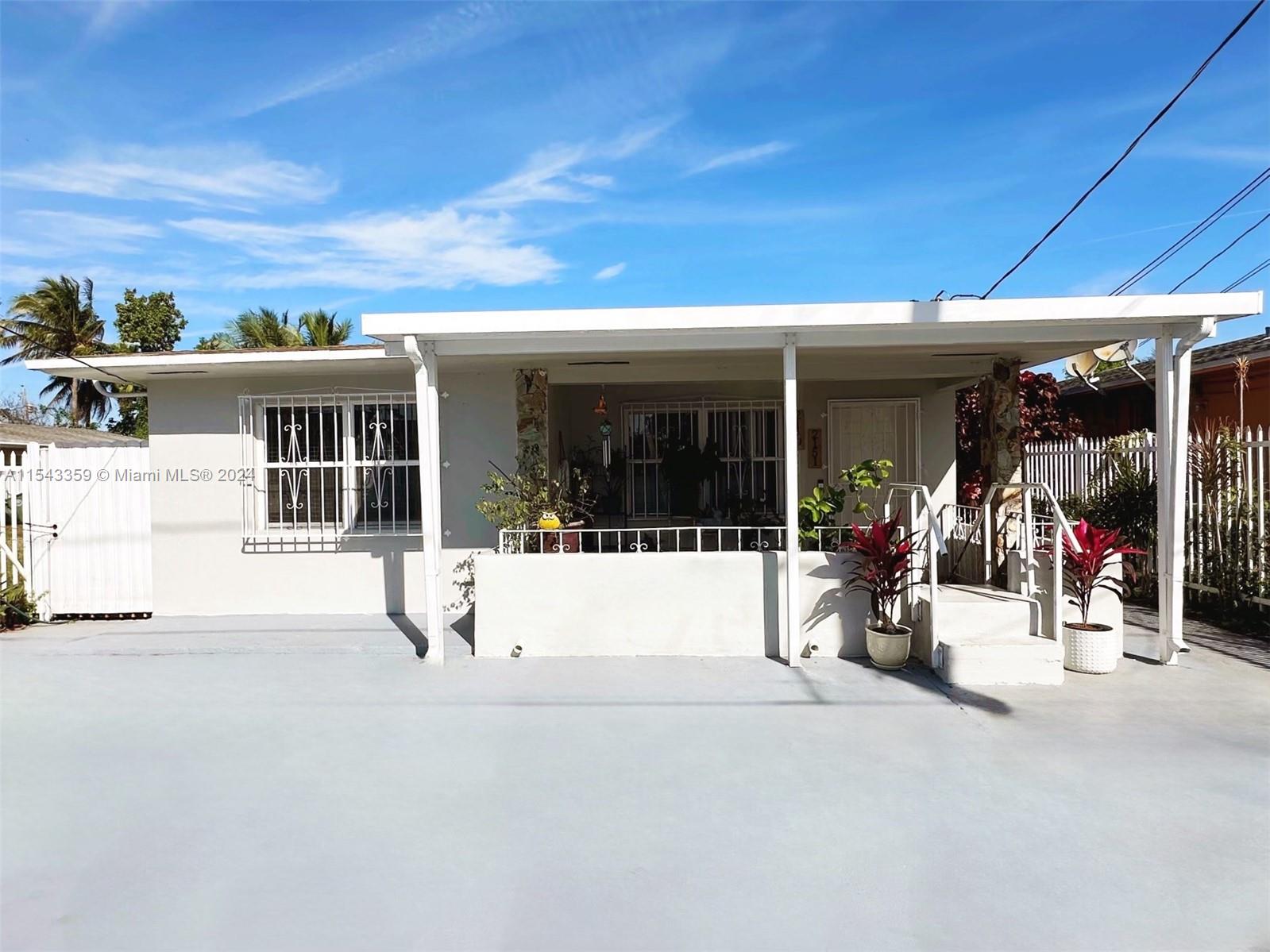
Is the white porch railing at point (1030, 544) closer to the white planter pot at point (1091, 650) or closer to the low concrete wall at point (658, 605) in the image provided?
the white planter pot at point (1091, 650)

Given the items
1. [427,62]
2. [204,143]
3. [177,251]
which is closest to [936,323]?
[427,62]

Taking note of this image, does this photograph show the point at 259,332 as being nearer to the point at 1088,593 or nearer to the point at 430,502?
the point at 430,502

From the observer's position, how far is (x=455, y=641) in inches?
303

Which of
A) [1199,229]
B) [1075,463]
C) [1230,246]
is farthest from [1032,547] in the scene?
[1230,246]

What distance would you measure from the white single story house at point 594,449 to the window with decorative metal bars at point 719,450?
0.03 metres

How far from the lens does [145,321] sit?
888 inches

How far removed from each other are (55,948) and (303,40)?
8.76m

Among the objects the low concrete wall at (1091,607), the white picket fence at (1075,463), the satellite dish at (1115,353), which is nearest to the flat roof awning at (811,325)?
the low concrete wall at (1091,607)

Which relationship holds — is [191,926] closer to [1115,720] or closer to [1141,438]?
[1115,720]

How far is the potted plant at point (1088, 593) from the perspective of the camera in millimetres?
6434

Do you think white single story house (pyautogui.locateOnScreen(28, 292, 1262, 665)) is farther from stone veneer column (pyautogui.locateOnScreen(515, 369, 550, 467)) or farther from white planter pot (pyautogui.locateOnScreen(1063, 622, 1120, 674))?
white planter pot (pyautogui.locateOnScreen(1063, 622, 1120, 674))

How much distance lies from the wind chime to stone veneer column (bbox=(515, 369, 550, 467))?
1.68 metres

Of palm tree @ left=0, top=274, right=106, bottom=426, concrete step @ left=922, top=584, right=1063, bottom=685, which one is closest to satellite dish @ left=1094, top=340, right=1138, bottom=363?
concrete step @ left=922, top=584, right=1063, bottom=685

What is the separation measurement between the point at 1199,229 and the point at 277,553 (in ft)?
43.8
